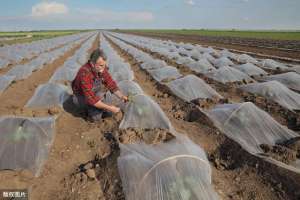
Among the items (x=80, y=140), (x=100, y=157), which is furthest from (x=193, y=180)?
(x=80, y=140)

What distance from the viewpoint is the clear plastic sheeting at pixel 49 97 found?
6480 millimetres

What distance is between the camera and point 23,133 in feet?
13.1

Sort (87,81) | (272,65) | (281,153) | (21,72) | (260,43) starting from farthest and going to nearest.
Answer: (260,43), (272,65), (21,72), (87,81), (281,153)

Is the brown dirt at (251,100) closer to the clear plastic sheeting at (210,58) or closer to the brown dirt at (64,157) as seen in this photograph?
the brown dirt at (64,157)

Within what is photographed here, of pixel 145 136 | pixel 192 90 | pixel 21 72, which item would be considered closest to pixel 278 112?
pixel 192 90

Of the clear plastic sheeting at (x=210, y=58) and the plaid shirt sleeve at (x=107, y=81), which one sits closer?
the plaid shirt sleeve at (x=107, y=81)

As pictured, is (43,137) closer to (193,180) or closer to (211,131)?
(193,180)

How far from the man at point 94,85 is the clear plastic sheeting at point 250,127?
218cm

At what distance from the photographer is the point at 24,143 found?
12.8ft

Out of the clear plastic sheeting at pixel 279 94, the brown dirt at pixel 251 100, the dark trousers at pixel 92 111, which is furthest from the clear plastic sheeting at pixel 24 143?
the clear plastic sheeting at pixel 279 94

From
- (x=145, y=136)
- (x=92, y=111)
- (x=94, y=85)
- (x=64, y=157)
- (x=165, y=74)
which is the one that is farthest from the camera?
(x=165, y=74)

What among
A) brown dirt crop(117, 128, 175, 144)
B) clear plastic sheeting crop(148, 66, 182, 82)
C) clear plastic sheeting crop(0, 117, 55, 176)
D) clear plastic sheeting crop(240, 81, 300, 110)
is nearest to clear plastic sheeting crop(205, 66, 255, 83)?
clear plastic sheeting crop(148, 66, 182, 82)

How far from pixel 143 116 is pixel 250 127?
2.16 m

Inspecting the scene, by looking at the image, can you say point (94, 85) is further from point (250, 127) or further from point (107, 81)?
point (250, 127)
